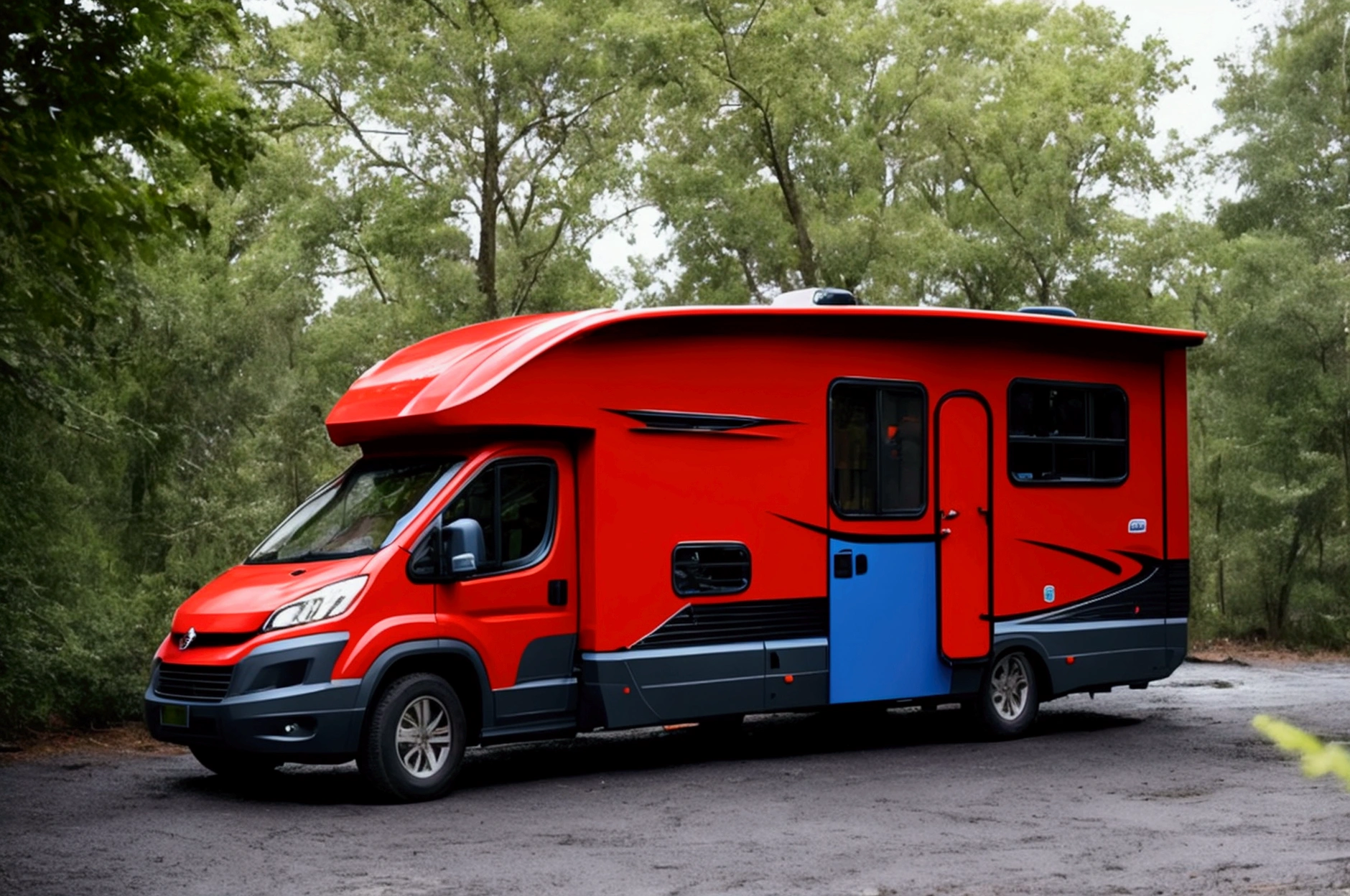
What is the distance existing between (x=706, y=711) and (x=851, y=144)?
21.4m

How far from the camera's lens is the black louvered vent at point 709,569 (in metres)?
11.1

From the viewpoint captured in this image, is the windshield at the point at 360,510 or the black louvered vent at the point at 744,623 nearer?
the windshield at the point at 360,510

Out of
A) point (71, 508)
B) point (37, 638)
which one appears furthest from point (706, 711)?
point (71, 508)

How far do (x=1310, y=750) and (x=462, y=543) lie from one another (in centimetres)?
820

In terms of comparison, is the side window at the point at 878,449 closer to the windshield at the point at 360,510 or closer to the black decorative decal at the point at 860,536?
the black decorative decal at the point at 860,536

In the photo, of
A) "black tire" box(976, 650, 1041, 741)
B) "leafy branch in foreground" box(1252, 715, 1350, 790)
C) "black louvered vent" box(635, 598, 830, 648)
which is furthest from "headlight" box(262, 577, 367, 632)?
"leafy branch in foreground" box(1252, 715, 1350, 790)

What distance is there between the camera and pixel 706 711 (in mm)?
11102

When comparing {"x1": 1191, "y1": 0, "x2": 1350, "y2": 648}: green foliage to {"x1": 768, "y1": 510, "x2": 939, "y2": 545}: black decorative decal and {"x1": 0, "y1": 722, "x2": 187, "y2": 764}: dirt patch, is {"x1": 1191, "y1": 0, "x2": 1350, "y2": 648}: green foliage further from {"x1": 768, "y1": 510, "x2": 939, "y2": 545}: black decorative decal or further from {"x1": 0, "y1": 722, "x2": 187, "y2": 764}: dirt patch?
{"x1": 0, "y1": 722, "x2": 187, "y2": 764}: dirt patch

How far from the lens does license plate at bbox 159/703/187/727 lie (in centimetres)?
975

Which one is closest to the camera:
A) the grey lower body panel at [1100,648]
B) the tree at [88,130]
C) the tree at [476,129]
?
the tree at [88,130]

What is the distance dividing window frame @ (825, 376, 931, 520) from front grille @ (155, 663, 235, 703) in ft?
15.2

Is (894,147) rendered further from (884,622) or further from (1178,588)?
(884,622)

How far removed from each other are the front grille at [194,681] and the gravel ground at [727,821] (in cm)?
66

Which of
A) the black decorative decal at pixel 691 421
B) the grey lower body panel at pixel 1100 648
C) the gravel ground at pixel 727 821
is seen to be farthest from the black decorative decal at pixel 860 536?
the gravel ground at pixel 727 821
